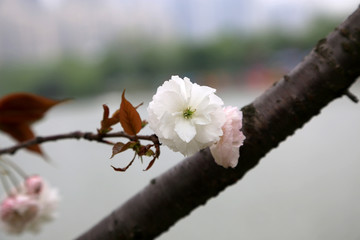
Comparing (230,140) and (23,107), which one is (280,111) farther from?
(23,107)

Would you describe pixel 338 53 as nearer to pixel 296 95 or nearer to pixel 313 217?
pixel 296 95

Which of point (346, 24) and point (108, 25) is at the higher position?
point (108, 25)

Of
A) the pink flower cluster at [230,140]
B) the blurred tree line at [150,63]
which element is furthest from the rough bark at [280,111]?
the blurred tree line at [150,63]

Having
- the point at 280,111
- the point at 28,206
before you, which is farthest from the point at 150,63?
the point at 280,111

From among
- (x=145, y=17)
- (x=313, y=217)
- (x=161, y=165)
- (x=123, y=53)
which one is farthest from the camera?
(x=145, y=17)

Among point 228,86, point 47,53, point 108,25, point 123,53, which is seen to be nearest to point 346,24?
Answer: point 228,86

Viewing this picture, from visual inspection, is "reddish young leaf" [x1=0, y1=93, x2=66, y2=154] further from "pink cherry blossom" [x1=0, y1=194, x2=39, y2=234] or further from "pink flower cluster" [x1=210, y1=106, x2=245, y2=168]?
"pink flower cluster" [x1=210, y1=106, x2=245, y2=168]
